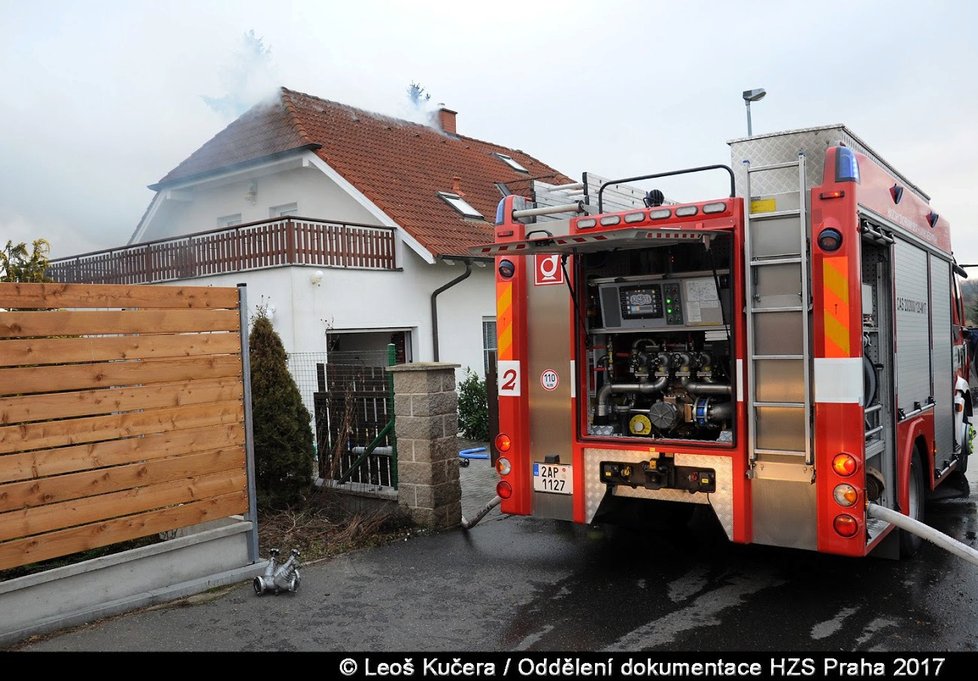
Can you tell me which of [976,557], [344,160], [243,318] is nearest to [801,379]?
[976,557]

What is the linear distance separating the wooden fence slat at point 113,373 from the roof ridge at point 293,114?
973 cm

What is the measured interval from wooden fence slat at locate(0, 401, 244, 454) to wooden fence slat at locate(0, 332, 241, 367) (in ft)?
1.29

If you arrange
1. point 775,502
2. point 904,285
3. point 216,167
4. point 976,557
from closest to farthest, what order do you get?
point 976,557, point 775,502, point 904,285, point 216,167

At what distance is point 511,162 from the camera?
22.6 meters

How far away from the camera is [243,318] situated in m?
6.30

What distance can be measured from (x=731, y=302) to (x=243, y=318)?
3627mm

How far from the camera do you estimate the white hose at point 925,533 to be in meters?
4.85

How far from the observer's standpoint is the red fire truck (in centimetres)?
496

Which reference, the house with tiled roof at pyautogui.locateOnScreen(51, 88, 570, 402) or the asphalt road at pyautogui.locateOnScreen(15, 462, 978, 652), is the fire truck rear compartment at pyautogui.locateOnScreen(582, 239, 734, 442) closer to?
the asphalt road at pyautogui.locateOnScreen(15, 462, 978, 652)

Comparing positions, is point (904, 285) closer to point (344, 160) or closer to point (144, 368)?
point (144, 368)

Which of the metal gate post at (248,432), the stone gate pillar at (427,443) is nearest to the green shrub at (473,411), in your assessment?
the stone gate pillar at (427,443)

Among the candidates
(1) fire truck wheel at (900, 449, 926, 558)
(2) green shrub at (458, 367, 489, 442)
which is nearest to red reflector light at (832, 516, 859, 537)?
(1) fire truck wheel at (900, 449, 926, 558)

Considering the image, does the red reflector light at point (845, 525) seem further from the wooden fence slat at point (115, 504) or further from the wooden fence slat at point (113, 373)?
the wooden fence slat at point (113, 373)

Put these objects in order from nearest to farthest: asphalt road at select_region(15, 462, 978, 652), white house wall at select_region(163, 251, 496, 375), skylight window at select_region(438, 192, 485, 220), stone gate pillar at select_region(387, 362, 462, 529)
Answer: asphalt road at select_region(15, 462, 978, 652) → stone gate pillar at select_region(387, 362, 462, 529) → white house wall at select_region(163, 251, 496, 375) → skylight window at select_region(438, 192, 485, 220)
